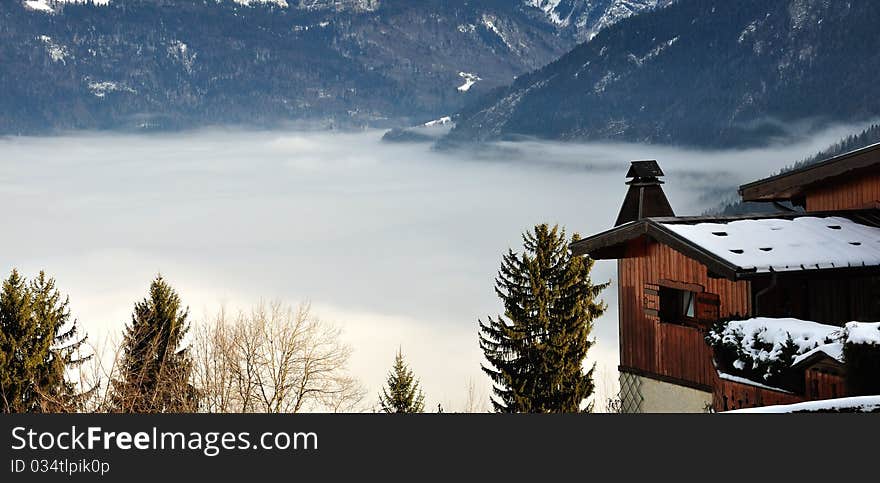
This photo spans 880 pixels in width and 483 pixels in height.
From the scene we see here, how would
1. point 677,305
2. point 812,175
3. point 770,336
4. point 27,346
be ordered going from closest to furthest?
point 770,336, point 677,305, point 812,175, point 27,346

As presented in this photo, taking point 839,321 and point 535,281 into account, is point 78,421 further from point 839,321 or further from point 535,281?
point 535,281

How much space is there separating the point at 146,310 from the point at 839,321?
34.9 metres

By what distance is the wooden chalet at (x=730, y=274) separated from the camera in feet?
59.8

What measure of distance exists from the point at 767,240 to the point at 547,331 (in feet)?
81.4

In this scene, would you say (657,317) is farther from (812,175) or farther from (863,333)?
(863,333)

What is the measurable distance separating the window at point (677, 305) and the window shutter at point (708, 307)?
0.18 metres

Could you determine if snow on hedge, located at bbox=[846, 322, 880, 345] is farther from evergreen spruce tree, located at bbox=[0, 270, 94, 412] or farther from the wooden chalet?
evergreen spruce tree, located at bbox=[0, 270, 94, 412]

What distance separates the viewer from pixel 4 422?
1109cm

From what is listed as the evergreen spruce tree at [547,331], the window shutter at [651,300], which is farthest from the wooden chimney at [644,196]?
the evergreen spruce tree at [547,331]

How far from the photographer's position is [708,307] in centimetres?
1930

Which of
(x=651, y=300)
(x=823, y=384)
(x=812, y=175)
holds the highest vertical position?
(x=812, y=175)

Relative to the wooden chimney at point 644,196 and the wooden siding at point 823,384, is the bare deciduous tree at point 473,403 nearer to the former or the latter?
the wooden chimney at point 644,196

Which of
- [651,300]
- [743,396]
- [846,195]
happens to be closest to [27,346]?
[651,300]

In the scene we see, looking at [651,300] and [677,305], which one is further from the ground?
[651,300]
